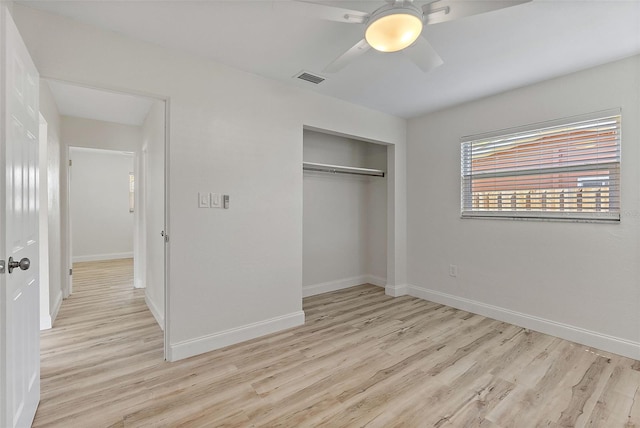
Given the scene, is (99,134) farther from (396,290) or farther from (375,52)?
(396,290)

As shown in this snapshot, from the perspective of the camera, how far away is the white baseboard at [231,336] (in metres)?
2.38

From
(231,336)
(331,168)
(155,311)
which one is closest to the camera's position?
(231,336)

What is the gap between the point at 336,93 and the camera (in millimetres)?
3219

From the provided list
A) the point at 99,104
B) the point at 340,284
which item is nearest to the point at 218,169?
the point at 99,104

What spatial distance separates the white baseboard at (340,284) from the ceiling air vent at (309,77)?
260cm

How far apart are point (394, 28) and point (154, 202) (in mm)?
3007

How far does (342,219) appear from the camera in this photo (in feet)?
14.6

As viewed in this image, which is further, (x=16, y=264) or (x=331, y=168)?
(x=331, y=168)

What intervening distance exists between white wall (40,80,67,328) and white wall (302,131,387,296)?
2784mm

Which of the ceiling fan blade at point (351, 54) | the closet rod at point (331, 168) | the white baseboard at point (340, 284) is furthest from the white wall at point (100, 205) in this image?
the ceiling fan blade at point (351, 54)

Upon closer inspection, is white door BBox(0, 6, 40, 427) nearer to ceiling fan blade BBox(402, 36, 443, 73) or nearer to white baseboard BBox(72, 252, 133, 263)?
ceiling fan blade BBox(402, 36, 443, 73)

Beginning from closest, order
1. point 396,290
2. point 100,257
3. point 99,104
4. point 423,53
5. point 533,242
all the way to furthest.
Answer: point 423,53 → point 533,242 → point 99,104 → point 396,290 → point 100,257

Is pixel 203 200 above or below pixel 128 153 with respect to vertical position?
below

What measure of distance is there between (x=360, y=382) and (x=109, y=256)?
7253 millimetres
